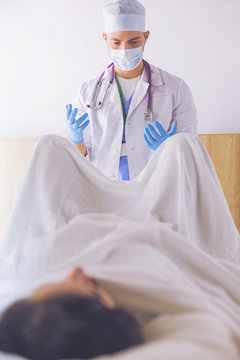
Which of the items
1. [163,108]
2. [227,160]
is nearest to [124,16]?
[163,108]

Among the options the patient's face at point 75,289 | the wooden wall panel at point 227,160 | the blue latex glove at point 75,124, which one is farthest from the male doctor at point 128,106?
the patient's face at point 75,289

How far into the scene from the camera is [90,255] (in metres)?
0.82

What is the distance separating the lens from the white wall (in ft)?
8.33

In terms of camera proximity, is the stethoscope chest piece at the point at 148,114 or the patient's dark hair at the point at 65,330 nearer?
the patient's dark hair at the point at 65,330

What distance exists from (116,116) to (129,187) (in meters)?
0.76

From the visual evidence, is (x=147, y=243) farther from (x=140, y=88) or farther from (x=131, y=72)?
(x=131, y=72)

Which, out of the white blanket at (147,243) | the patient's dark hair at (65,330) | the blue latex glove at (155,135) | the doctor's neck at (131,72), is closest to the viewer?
the patient's dark hair at (65,330)

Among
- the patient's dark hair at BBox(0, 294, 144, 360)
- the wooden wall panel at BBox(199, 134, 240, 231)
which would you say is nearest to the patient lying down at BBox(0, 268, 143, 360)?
the patient's dark hair at BBox(0, 294, 144, 360)

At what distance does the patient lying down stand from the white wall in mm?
2128

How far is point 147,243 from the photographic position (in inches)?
34.9

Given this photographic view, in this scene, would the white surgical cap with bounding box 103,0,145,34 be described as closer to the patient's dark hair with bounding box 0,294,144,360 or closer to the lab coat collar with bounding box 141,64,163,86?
the lab coat collar with bounding box 141,64,163,86

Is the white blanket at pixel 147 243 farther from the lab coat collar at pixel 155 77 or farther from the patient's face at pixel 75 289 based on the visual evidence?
the lab coat collar at pixel 155 77

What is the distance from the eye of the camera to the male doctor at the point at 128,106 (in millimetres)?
1838

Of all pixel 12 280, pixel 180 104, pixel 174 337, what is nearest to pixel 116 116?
pixel 180 104
